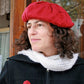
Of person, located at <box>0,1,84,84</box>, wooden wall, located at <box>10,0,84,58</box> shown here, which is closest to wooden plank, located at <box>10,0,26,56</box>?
wooden wall, located at <box>10,0,84,58</box>

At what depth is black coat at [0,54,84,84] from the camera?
1.23 m

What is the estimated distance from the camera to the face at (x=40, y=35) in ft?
3.86

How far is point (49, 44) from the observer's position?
121cm

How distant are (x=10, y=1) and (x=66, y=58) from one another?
5.61 feet

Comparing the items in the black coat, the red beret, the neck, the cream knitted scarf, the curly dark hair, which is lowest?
the black coat

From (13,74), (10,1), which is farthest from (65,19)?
(10,1)

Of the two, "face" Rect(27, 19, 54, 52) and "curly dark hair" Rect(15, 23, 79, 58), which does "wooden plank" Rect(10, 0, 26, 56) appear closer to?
"curly dark hair" Rect(15, 23, 79, 58)

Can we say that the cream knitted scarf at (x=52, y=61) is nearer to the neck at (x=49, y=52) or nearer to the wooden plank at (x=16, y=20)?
the neck at (x=49, y=52)

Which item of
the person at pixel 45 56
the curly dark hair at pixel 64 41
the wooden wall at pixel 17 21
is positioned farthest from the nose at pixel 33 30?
the wooden wall at pixel 17 21

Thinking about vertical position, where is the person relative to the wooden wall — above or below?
below

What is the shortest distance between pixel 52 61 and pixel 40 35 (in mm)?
257

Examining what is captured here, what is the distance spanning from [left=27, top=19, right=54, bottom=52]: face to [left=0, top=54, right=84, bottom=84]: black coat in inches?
6.8

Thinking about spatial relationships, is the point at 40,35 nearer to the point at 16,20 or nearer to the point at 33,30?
the point at 33,30

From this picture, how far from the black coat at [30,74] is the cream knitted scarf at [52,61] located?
0.05 metres
